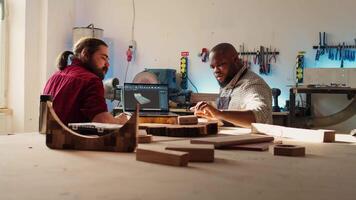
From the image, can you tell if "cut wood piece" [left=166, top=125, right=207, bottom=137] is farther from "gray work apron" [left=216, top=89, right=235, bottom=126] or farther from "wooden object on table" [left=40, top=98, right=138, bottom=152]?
"gray work apron" [left=216, top=89, right=235, bottom=126]

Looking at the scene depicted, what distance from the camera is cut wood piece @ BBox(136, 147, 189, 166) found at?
113 cm

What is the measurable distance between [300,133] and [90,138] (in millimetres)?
899

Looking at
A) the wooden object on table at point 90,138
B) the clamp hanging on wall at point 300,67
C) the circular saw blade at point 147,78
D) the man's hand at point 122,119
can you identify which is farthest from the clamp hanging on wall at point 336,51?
the wooden object on table at point 90,138

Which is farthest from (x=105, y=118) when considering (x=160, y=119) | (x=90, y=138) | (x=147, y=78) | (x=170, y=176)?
(x=147, y=78)

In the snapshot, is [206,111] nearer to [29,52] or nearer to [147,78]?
[147,78]

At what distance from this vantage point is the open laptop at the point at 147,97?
291cm

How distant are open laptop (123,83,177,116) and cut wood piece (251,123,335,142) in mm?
936

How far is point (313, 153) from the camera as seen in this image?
1.42 m

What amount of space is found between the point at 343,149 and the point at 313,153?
0.60 ft

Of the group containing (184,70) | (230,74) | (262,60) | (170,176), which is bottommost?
(170,176)

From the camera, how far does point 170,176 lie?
1.00 metres

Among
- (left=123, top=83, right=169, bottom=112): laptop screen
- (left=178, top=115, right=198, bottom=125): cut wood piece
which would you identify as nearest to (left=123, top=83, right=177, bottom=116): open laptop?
(left=123, top=83, right=169, bottom=112): laptop screen

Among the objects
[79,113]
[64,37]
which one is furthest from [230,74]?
[64,37]

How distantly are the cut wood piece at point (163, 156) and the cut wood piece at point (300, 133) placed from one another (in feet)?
2.62
